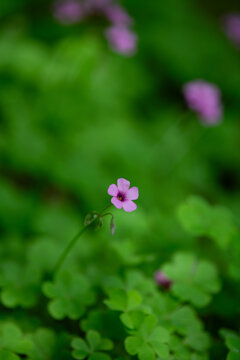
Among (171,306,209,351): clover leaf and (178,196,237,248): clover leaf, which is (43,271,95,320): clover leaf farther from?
(178,196,237,248): clover leaf

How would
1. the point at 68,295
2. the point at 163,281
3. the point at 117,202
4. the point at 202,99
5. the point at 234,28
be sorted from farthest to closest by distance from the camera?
the point at 234,28, the point at 202,99, the point at 163,281, the point at 68,295, the point at 117,202

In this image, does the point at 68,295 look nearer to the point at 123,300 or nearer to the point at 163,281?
the point at 123,300

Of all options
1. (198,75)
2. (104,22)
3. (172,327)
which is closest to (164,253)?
(172,327)

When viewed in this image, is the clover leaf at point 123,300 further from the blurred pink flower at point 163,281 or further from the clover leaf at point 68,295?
the blurred pink flower at point 163,281

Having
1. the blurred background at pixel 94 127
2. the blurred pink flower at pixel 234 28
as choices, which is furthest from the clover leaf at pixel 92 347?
the blurred pink flower at pixel 234 28

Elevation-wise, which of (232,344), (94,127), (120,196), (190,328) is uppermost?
(94,127)

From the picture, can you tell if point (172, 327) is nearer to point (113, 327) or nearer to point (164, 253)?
point (113, 327)

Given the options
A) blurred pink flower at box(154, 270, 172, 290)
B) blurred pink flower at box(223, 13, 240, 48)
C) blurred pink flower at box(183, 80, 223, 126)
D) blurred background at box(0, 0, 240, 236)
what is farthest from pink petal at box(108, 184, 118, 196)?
blurred pink flower at box(223, 13, 240, 48)

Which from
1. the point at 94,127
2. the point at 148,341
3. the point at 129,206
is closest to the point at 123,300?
the point at 148,341
